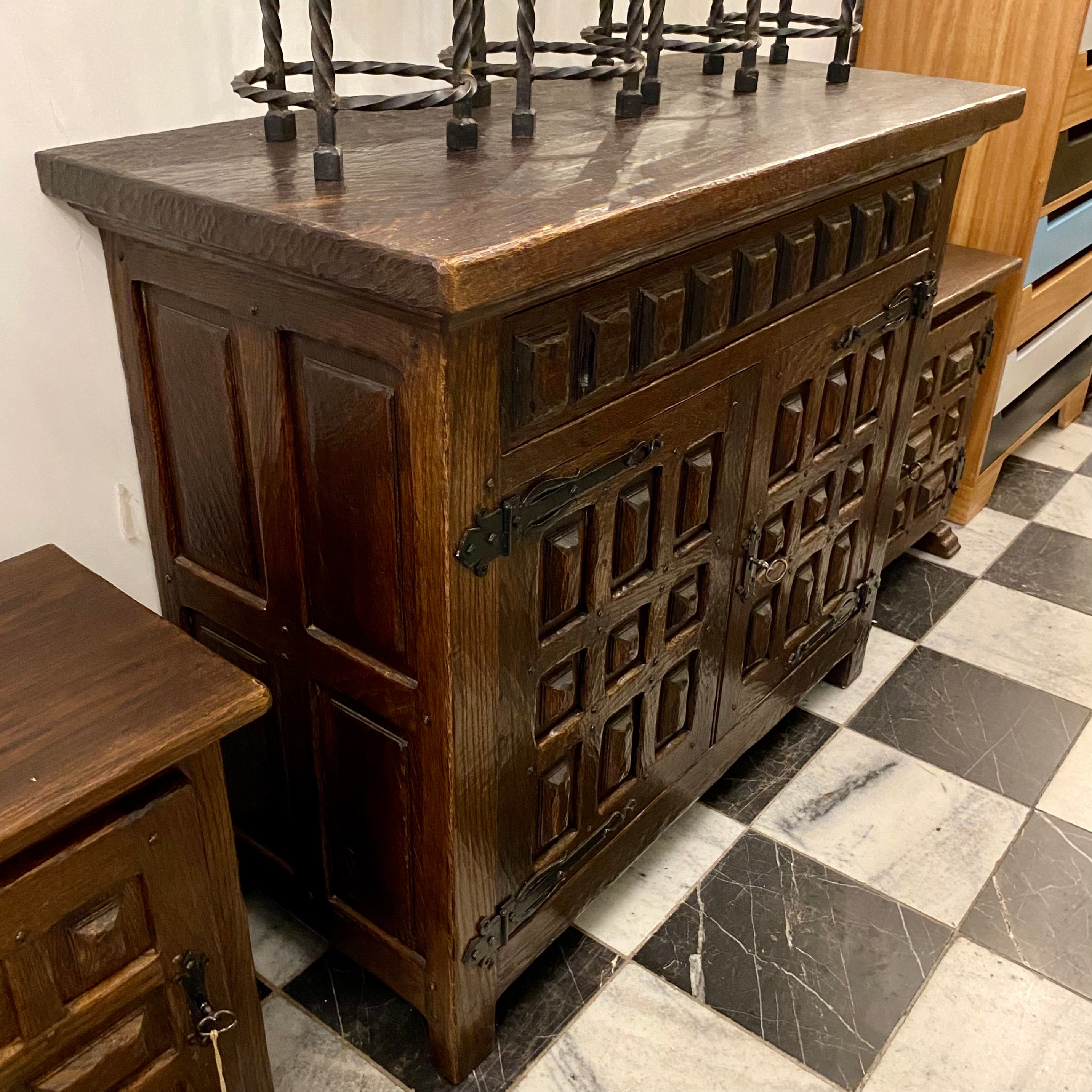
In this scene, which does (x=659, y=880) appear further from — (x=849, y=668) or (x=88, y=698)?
(x=88, y=698)

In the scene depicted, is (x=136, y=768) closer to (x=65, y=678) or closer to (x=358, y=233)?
(x=65, y=678)

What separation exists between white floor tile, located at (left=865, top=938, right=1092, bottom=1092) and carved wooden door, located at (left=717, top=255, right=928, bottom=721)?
19.4 inches

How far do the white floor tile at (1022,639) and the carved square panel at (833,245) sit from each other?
1130 millimetres

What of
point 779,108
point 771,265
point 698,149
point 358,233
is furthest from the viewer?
point 779,108

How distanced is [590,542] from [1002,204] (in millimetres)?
1711

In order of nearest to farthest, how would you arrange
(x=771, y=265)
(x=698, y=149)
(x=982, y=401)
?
(x=698, y=149) → (x=771, y=265) → (x=982, y=401)

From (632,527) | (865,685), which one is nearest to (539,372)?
(632,527)

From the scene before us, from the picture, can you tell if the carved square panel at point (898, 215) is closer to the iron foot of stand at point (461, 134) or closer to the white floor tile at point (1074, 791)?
the iron foot of stand at point (461, 134)

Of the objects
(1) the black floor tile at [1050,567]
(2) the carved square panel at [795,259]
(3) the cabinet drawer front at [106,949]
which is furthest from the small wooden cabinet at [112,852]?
(1) the black floor tile at [1050,567]

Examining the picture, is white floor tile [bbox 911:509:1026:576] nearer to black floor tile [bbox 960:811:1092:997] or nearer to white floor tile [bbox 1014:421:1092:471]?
white floor tile [bbox 1014:421:1092:471]

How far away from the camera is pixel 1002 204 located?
241 cm

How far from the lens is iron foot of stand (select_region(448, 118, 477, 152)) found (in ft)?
3.73

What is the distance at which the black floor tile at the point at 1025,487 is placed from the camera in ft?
9.45

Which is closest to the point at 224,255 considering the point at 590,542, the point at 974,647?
the point at 590,542
